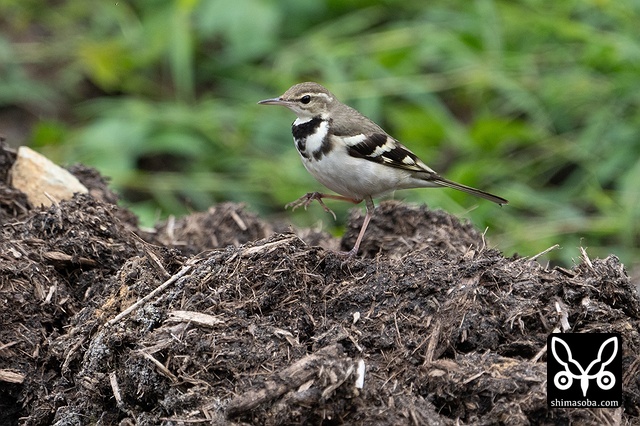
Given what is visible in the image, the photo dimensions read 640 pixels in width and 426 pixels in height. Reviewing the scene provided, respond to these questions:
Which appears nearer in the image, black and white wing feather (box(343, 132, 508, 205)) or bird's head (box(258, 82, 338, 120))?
black and white wing feather (box(343, 132, 508, 205))

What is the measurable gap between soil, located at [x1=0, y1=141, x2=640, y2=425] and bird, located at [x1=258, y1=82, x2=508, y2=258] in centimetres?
105

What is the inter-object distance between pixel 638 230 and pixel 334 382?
19.5 ft

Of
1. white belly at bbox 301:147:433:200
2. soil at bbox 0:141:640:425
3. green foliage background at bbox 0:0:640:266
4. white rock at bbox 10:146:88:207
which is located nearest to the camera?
soil at bbox 0:141:640:425

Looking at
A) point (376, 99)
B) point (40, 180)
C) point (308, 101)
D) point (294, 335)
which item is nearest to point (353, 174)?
point (308, 101)

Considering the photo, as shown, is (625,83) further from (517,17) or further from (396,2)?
(396,2)

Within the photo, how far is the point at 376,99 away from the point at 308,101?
385 centimetres

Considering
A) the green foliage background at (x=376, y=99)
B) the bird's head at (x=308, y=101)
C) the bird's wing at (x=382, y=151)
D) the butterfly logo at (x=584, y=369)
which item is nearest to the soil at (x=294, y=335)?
the butterfly logo at (x=584, y=369)

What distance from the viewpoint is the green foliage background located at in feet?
29.3

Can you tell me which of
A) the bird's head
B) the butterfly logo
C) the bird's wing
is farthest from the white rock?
the butterfly logo

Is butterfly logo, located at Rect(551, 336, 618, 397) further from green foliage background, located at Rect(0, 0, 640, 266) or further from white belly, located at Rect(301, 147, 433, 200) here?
A: green foliage background, located at Rect(0, 0, 640, 266)

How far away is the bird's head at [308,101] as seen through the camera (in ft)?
18.8

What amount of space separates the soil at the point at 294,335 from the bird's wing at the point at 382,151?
116 centimetres

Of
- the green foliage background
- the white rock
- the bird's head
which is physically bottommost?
the green foliage background

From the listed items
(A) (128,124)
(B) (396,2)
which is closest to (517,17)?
(B) (396,2)
